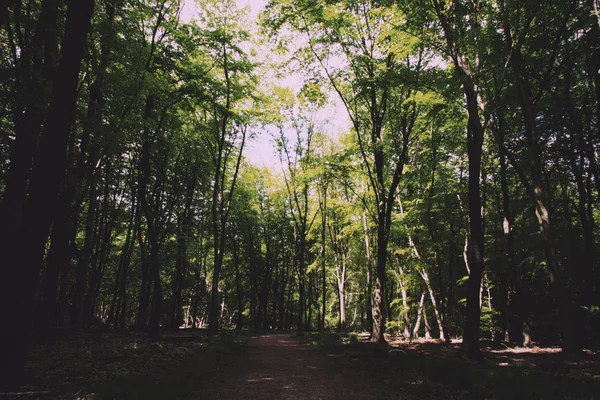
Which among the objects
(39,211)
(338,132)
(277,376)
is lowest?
(277,376)

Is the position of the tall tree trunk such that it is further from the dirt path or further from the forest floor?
the dirt path

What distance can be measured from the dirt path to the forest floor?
20 millimetres

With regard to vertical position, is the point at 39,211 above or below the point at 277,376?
above

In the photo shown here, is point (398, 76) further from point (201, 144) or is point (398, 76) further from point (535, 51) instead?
point (201, 144)

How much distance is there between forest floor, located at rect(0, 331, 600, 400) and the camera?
5000 millimetres

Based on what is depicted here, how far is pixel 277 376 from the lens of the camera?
7.69 m

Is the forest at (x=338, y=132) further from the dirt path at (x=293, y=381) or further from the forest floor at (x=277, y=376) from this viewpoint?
the dirt path at (x=293, y=381)

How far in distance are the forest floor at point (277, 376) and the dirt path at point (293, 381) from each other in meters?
0.02

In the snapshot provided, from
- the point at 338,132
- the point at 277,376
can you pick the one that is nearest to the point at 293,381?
the point at 277,376

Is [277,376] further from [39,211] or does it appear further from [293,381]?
[39,211]

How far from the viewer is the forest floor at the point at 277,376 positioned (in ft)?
16.4

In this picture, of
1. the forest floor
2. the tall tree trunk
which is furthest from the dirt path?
the tall tree trunk

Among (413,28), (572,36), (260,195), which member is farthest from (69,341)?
(260,195)

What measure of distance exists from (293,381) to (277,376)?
722mm
